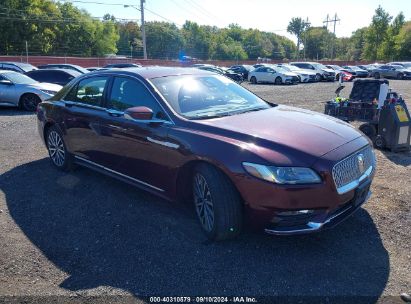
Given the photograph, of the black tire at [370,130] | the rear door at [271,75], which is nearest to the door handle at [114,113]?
the black tire at [370,130]

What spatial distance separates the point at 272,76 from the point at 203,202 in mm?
27146

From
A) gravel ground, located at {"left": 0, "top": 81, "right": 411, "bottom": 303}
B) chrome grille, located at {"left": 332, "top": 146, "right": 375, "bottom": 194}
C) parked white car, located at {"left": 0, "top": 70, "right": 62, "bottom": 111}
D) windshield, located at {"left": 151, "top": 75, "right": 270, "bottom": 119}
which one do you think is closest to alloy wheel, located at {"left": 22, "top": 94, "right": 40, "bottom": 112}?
parked white car, located at {"left": 0, "top": 70, "right": 62, "bottom": 111}

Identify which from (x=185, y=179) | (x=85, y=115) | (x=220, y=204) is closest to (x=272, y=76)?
(x=85, y=115)

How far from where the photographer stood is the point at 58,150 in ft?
20.0

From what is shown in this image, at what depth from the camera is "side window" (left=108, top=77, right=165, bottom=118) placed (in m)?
4.32

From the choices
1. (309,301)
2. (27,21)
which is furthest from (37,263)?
(27,21)

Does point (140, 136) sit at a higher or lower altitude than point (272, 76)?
higher

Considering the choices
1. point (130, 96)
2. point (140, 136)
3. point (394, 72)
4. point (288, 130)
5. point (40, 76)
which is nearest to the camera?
point (288, 130)

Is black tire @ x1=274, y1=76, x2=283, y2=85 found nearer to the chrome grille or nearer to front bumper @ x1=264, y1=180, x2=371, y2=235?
the chrome grille

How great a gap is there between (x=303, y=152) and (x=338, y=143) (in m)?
0.50

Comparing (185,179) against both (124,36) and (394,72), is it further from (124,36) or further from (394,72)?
(124,36)

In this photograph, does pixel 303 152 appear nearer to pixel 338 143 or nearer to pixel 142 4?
pixel 338 143

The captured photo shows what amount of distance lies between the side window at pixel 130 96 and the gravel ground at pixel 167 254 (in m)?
1.16

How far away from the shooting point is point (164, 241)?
3.91 metres
